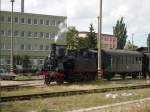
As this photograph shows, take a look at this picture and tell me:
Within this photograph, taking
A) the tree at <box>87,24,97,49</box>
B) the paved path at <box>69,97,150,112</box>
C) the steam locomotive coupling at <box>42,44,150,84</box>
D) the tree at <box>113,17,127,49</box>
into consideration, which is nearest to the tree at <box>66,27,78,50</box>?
the tree at <box>87,24,97,49</box>

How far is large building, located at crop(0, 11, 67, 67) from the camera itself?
86.2 metres

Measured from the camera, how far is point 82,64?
103ft

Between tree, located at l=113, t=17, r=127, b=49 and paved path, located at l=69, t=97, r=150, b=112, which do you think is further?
tree, located at l=113, t=17, r=127, b=49

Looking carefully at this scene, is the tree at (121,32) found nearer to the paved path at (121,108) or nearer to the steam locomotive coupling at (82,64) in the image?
the steam locomotive coupling at (82,64)

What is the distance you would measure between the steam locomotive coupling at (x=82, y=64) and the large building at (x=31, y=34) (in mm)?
48340

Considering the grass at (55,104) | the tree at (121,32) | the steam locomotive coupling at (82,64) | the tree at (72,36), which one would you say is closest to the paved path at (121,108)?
the grass at (55,104)

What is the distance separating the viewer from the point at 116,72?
37875 millimetres

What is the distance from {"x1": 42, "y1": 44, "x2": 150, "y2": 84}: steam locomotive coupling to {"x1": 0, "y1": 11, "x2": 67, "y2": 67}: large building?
48340mm

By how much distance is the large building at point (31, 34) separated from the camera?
86188mm

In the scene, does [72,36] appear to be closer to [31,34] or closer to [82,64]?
[31,34]

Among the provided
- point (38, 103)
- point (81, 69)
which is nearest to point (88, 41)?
point (81, 69)

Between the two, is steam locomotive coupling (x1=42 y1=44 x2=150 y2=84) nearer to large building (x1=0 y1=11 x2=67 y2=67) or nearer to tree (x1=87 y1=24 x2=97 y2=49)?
tree (x1=87 y1=24 x2=97 y2=49)

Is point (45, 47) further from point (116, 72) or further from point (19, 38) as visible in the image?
point (116, 72)

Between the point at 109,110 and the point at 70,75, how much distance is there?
16590 millimetres
